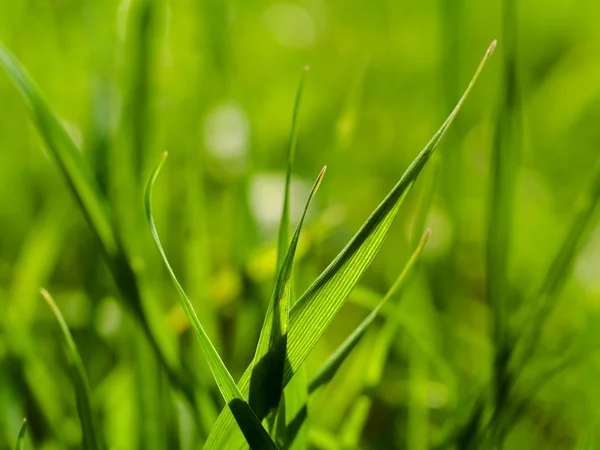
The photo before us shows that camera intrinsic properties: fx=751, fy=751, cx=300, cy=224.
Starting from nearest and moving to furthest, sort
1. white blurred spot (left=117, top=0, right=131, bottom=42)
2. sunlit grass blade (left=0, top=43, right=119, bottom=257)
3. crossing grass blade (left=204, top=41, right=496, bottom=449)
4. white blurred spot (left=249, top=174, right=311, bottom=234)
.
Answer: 1. crossing grass blade (left=204, top=41, right=496, bottom=449)
2. sunlit grass blade (left=0, top=43, right=119, bottom=257)
3. white blurred spot (left=117, top=0, right=131, bottom=42)
4. white blurred spot (left=249, top=174, right=311, bottom=234)

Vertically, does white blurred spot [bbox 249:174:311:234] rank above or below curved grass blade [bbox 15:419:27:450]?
below

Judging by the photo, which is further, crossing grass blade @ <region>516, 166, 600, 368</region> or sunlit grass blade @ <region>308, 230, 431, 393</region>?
crossing grass blade @ <region>516, 166, 600, 368</region>

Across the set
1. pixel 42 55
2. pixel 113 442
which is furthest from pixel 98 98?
pixel 42 55

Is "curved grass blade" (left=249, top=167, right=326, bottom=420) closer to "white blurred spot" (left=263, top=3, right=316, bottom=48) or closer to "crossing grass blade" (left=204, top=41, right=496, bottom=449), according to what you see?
"crossing grass blade" (left=204, top=41, right=496, bottom=449)

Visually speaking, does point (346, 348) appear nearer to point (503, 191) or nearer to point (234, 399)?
point (234, 399)

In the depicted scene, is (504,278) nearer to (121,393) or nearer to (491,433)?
(491,433)

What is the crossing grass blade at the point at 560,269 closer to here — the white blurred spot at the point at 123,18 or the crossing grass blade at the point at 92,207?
the crossing grass blade at the point at 92,207

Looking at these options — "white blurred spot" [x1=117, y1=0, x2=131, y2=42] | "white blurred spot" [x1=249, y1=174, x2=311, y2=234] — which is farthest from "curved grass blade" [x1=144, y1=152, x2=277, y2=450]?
"white blurred spot" [x1=249, y1=174, x2=311, y2=234]
